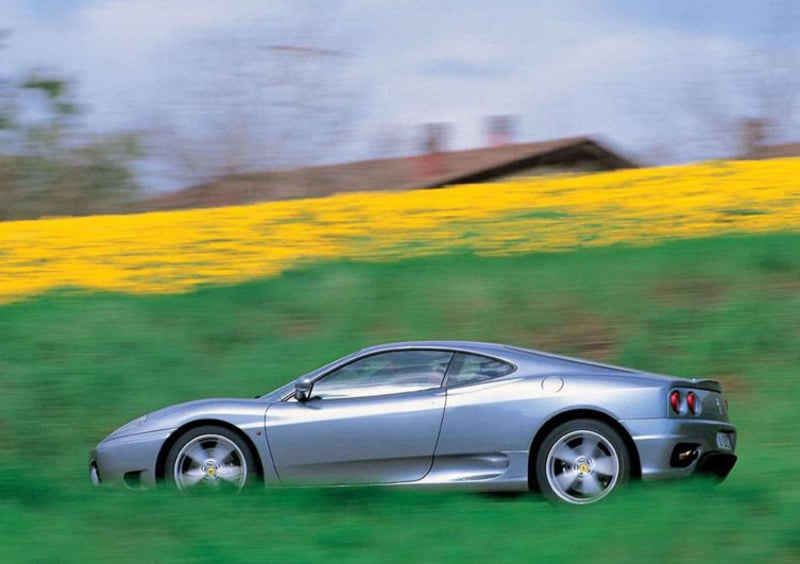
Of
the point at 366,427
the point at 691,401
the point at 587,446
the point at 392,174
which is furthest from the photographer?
the point at 392,174

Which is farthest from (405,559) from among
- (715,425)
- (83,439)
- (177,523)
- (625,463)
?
(83,439)

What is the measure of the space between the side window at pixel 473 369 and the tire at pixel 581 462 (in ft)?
1.99

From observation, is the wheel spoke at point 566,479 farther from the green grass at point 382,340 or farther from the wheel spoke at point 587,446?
the green grass at point 382,340

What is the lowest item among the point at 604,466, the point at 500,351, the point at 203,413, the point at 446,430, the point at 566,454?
the point at 604,466

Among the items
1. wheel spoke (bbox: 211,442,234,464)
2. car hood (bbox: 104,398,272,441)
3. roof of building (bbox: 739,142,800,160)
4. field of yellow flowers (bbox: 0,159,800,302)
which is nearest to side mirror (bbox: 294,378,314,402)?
car hood (bbox: 104,398,272,441)

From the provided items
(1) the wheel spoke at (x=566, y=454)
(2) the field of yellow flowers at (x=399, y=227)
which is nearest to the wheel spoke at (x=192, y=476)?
(1) the wheel spoke at (x=566, y=454)

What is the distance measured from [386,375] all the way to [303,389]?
555mm

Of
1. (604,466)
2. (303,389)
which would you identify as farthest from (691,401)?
(303,389)

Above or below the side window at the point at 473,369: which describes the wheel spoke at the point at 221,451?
below

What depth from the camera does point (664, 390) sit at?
26.4 ft

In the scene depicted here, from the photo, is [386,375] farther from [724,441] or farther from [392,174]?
[392,174]

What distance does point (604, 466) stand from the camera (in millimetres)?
7984

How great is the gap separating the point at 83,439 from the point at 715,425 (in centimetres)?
660

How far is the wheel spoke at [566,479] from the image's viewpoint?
7973mm
